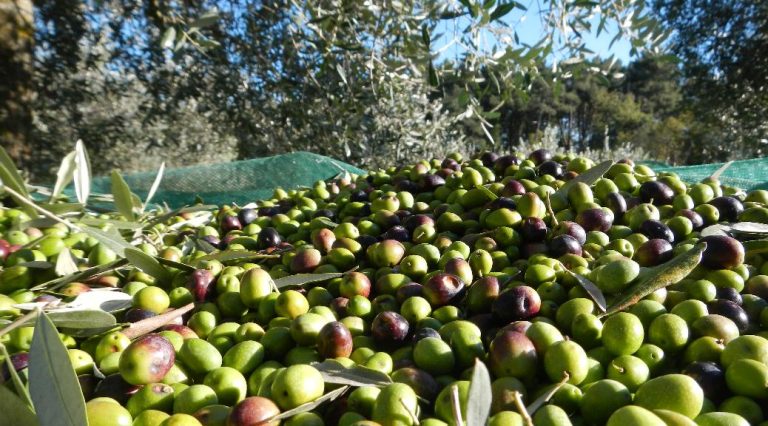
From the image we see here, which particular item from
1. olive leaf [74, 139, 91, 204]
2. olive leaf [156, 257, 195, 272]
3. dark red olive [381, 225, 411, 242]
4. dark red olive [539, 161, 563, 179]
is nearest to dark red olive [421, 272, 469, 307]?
dark red olive [381, 225, 411, 242]

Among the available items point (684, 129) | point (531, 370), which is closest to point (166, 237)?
point (531, 370)

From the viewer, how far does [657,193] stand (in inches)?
91.2

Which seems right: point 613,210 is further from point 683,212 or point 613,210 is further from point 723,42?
point 723,42

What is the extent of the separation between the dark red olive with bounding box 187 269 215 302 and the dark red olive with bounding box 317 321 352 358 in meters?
0.55

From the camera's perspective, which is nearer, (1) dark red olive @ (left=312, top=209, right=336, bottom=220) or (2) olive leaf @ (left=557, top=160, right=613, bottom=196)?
(2) olive leaf @ (left=557, top=160, right=613, bottom=196)

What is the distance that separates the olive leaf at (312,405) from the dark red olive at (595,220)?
1.23 meters

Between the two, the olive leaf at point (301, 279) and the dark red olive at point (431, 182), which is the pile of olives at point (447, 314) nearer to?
the olive leaf at point (301, 279)

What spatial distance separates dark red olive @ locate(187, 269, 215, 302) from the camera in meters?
1.73

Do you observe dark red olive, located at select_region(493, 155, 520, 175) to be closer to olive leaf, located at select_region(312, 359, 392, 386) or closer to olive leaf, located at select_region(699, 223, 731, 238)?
olive leaf, located at select_region(699, 223, 731, 238)

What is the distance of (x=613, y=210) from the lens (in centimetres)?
222

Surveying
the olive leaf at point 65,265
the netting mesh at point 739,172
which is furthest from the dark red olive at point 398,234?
the netting mesh at point 739,172

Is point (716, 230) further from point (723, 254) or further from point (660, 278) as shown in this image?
point (660, 278)

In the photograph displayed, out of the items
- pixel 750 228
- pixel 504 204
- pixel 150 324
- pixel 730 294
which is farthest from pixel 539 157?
pixel 150 324

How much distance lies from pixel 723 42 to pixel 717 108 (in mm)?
1619
